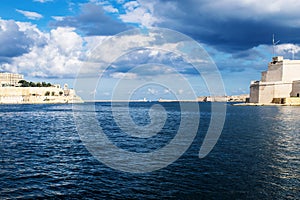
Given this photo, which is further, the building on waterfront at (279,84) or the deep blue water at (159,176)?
the building on waterfront at (279,84)

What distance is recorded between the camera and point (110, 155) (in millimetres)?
27781

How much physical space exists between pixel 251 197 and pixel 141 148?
16.9 m

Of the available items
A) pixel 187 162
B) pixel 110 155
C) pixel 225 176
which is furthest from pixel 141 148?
pixel 225 176

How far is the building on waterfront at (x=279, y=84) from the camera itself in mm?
169075

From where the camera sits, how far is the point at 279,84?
172 metres

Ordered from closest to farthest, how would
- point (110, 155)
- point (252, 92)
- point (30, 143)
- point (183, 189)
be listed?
1. point (183, 189)
2. point (110, 155)
3. point (30, 143)
4. point (252, 92)

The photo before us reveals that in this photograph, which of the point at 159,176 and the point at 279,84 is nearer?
the point at 159,176

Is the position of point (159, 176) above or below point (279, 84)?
below

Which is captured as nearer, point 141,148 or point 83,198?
point 83,198

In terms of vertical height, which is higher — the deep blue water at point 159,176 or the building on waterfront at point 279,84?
the building on waterfront at point 279,84

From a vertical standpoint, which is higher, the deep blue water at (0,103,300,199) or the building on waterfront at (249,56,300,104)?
the building on waterfront at (249,56,300,104)

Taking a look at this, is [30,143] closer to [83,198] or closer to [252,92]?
[83,198]

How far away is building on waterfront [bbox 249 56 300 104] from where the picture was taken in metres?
169

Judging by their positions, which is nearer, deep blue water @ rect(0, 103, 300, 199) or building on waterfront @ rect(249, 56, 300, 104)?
deep blue water @ rect(0, 103, 300, 199)
